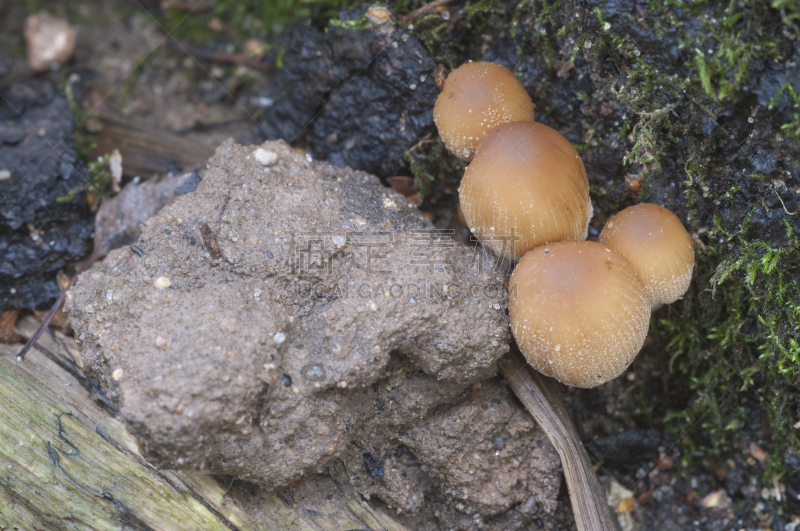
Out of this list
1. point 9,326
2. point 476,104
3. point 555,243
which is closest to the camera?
point 555,243

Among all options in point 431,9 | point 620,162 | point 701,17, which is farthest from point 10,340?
point 701,17

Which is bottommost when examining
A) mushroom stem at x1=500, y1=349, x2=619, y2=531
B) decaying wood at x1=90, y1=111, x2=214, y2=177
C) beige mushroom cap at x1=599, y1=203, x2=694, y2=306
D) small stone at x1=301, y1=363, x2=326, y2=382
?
mushroom stem at x1=500, y1=349, x2=619, y2=531

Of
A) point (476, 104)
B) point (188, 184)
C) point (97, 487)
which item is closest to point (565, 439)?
point (476, 104)

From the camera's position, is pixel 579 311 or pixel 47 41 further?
pixel 47 41

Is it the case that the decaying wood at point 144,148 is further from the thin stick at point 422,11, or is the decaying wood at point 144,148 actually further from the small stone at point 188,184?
the thin stick at point 422,11

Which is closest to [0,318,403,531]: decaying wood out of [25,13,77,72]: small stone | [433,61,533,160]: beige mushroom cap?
[433,61,533,160]: beige mushroom cap

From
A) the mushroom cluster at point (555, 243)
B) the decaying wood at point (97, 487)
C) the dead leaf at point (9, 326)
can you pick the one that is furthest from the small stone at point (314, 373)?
the dead leaf at point (9, 326)

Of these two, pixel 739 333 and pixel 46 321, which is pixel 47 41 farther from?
pixel 739 333

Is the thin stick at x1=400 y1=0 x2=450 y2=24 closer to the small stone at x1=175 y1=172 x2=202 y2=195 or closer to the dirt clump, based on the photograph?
the dirt clump

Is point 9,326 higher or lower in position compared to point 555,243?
lower
